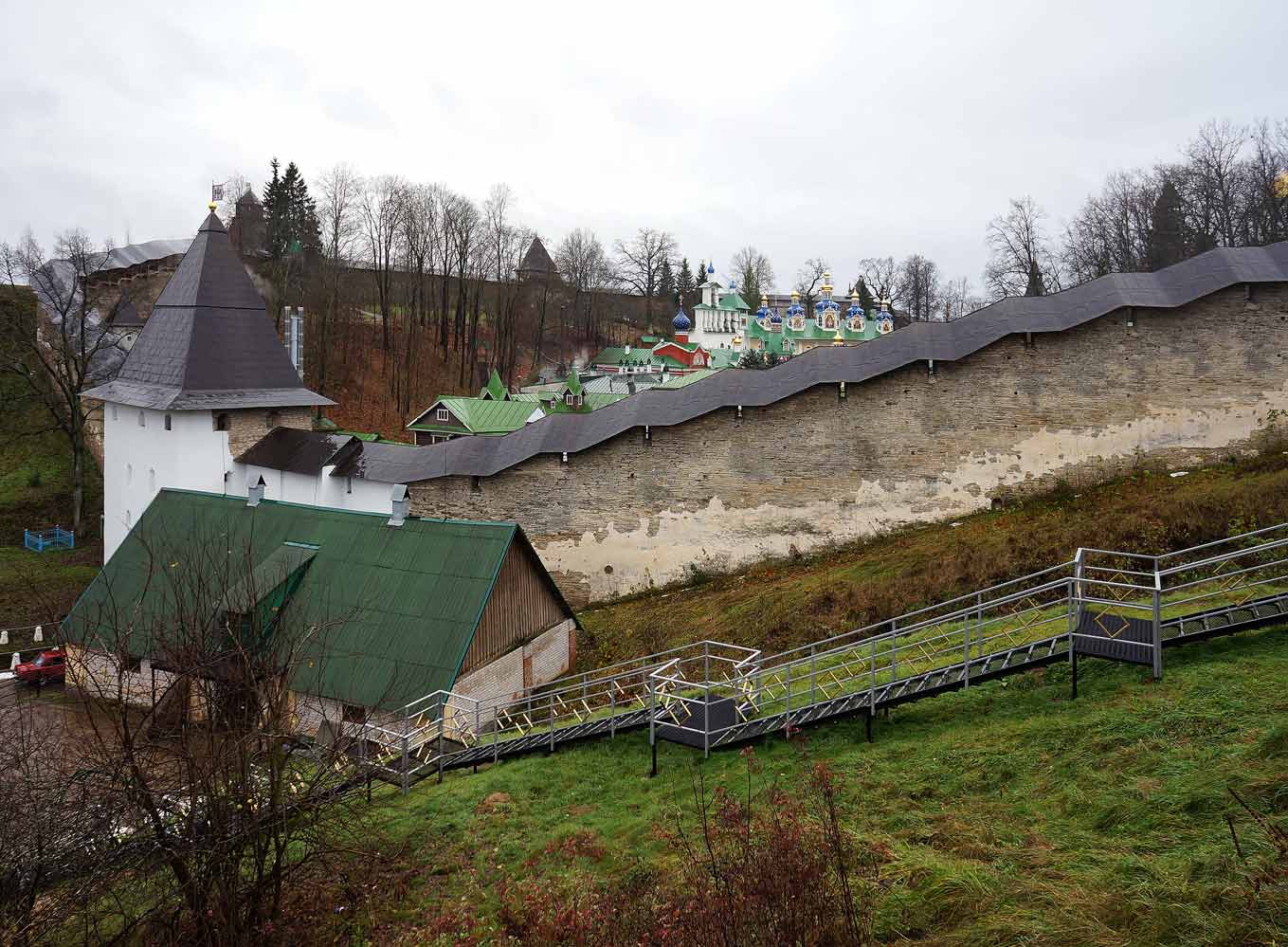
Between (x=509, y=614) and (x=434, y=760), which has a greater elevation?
(x=509, y=614)

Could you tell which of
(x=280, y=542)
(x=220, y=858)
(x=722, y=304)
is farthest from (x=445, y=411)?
(x=722, y=304)

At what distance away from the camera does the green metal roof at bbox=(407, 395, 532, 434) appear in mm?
37969

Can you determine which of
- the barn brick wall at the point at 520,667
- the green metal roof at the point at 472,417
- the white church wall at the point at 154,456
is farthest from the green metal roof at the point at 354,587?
the green metal roof at the point at 472,417

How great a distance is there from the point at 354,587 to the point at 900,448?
381 inches

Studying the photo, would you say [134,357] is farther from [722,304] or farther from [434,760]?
[722,304]

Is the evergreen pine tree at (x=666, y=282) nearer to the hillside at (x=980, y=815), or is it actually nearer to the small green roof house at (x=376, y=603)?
the small green roof house at (x=376, y=603)

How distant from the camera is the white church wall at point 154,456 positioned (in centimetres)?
1995

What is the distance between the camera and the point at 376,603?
12.8 metres

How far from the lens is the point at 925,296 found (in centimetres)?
7819

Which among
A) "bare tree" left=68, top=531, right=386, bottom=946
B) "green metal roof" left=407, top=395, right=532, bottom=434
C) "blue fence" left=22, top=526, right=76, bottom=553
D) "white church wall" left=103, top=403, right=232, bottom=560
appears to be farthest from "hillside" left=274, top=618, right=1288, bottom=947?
"green metal roof" left=407, top=395, right=532, bottom=434

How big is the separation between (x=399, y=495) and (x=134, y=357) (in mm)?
11639

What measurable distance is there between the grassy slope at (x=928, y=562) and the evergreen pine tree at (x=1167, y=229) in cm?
2167

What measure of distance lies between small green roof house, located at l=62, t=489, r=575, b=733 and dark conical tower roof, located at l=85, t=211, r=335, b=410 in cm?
569

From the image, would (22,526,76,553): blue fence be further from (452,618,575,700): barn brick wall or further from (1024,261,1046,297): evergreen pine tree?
(1024,261,1046,297): evergreen pine tree
